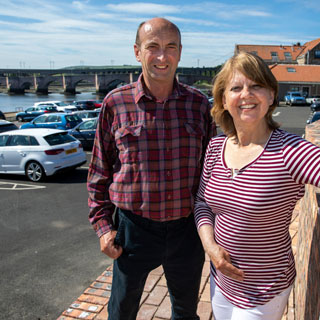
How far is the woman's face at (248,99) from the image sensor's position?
162cm

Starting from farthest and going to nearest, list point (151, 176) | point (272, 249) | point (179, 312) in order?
point (179, 312) → point (151, 176) → point (272, 249)

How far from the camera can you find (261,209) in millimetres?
1515

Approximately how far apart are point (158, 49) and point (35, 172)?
821 centimetres

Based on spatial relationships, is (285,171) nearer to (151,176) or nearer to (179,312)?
(151,176)

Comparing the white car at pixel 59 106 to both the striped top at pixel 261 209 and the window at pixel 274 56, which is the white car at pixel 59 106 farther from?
the window at pixel 274 56

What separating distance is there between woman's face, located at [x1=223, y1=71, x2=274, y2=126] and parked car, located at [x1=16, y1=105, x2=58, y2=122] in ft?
89.3

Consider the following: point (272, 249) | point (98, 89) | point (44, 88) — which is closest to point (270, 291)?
point (272, 249)

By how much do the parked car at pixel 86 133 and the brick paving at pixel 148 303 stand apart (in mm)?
10612

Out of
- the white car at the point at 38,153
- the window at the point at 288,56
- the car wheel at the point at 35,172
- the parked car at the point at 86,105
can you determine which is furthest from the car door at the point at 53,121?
the window at the point at 288,56

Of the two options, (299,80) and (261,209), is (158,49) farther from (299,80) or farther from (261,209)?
(299,80)

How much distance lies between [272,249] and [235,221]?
221mm

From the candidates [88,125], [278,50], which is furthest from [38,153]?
[278,50]

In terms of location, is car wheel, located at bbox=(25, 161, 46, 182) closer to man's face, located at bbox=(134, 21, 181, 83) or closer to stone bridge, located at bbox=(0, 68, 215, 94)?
man's face, located at bbox=(134, 21, 181, 83)

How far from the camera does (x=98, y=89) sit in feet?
256
